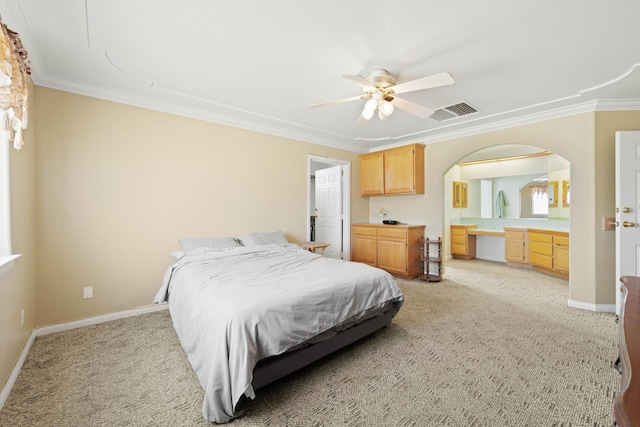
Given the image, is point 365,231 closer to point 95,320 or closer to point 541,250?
point 541,250

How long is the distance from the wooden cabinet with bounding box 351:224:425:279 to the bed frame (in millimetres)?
2286

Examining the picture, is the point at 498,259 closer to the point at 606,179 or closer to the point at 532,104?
the point at 606,179

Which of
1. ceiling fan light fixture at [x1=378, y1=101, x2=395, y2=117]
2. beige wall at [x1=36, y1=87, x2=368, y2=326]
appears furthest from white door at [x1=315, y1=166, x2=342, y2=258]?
ceiling fan light fixture at [x1=378, y1=101, x2=395, y2=117]

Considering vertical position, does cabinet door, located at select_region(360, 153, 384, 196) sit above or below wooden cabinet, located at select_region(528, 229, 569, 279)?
above

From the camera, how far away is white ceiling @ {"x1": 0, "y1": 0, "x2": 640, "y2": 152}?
5.84ft

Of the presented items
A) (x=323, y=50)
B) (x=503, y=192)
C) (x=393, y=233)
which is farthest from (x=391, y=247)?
(x=503, y=192)

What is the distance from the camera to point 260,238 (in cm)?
378

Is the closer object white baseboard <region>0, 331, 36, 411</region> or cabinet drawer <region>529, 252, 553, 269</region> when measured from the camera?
white baseboard <region>0, 331, 36, 411</region>

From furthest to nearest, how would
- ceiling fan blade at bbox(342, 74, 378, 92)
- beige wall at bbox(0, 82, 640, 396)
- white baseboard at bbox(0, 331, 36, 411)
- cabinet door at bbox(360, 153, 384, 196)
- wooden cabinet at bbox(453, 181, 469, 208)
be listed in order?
wooden cabinet at bbox(453, 181, 469, 208), cabinet door at bbox(360, 153, 384, 196), beige wall at bbox(0, 82, 640, 396), ceiling fan blade at bbox(342, 74, 378, 92), white baseboard at bbox(0, 331, 36, 411)

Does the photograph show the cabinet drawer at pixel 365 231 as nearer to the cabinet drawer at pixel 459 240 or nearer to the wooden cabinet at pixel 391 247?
the wooden cabinet at pixel 391 247

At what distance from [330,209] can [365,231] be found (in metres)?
0.88

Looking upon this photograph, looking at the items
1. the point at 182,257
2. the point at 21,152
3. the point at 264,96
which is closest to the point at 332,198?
the point at 264,96

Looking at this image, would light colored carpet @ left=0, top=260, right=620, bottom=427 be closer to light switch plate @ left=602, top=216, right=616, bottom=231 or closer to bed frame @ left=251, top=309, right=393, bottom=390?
bed frame @ left=251, top=309, right=393, bottom=390

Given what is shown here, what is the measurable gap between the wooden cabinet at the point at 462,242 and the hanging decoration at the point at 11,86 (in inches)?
284
